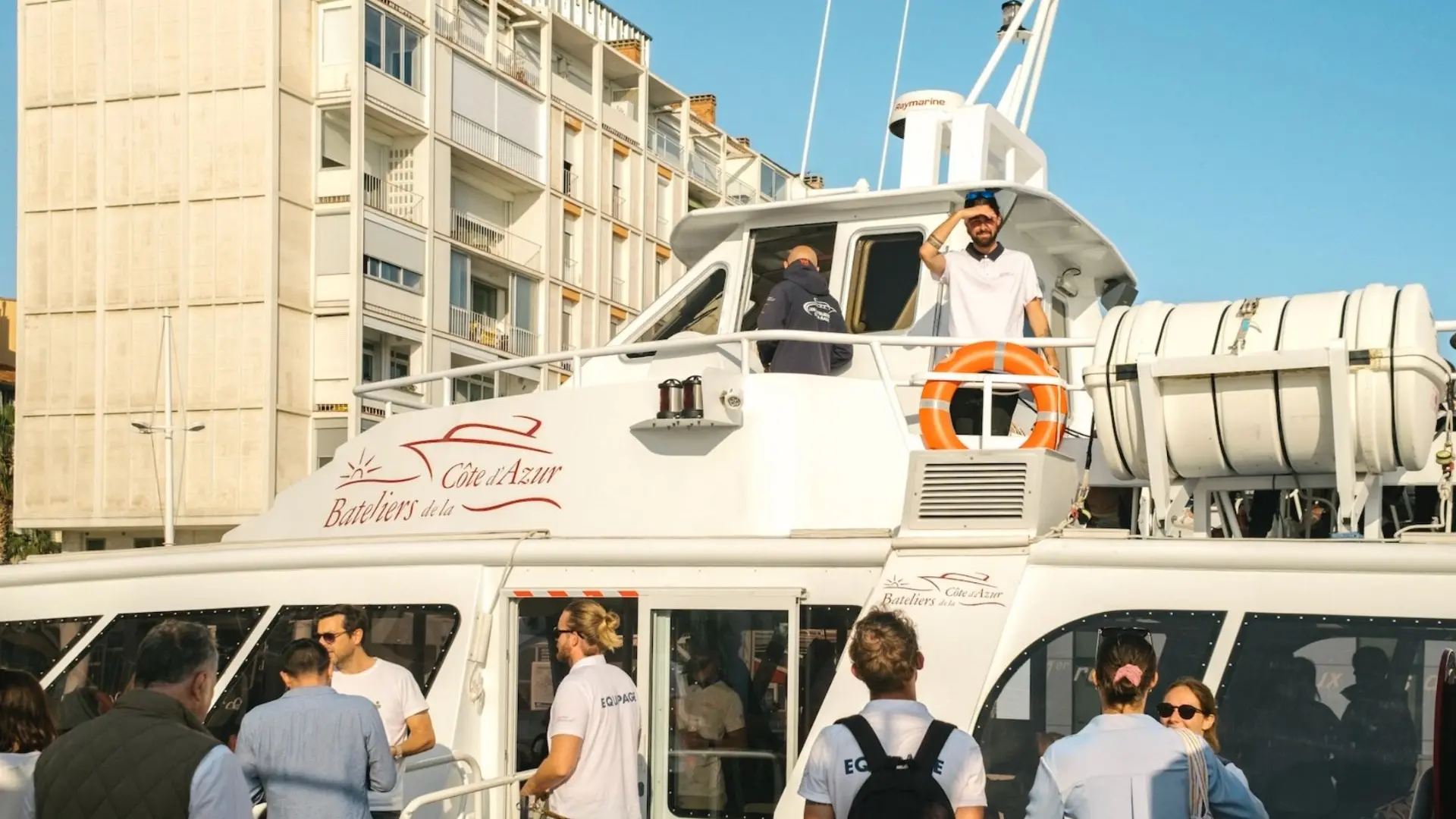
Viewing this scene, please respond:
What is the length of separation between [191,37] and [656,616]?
3681 centimetres

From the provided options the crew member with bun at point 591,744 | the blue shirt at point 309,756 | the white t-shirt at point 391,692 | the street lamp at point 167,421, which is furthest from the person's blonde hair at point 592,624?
the street lamp at point 167,421

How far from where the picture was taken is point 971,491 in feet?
22.5

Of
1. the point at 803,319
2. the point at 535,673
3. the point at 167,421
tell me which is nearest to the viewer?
the point at 535,673

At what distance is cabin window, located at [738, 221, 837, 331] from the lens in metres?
9.62

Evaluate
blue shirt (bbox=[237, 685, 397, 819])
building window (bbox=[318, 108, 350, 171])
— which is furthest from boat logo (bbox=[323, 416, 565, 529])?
building window (bbox=[318, 108, 350, 171])

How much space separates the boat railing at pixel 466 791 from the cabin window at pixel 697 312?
343 cm

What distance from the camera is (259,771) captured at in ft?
19.2

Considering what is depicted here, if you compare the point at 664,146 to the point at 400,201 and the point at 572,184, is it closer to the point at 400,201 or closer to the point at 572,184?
the point at 572,184

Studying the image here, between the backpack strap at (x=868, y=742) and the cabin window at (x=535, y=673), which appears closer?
the backpack strap at (x=868, y=742)

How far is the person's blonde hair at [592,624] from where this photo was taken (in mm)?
6547

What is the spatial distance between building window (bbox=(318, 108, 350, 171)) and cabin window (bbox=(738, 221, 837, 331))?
32.4 m

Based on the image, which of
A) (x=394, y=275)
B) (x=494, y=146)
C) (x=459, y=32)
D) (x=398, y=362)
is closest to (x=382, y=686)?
(x=394, y=275)

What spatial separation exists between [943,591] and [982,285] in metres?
2.42

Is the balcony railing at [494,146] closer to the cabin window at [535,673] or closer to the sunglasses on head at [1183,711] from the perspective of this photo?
the cabin window at [535,673]
